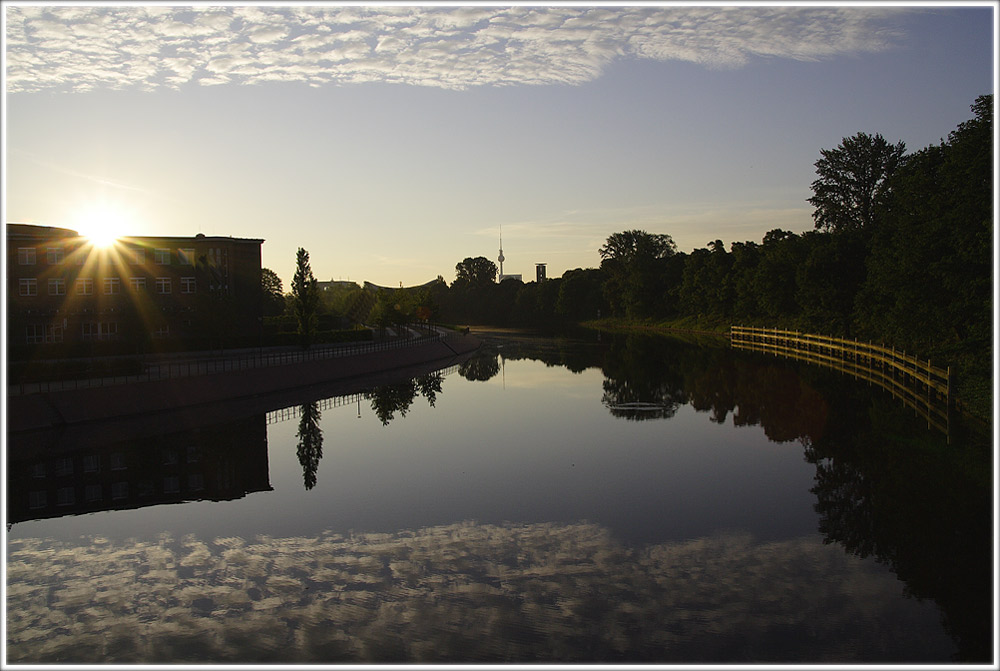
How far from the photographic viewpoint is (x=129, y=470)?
931 inches

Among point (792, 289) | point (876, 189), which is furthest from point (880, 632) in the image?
point (876, 189)

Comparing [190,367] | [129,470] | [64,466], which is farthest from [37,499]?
[190,367]

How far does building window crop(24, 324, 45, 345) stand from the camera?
6600 centimetres

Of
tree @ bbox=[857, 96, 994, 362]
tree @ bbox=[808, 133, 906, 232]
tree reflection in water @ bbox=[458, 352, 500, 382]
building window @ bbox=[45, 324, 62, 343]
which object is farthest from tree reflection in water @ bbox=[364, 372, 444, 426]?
tree @ bbox=[808, 133, 906, 232]

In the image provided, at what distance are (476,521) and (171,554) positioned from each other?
6609 millimetres

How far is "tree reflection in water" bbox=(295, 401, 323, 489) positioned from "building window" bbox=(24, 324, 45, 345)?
134 ft

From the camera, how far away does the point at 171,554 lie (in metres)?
15.8

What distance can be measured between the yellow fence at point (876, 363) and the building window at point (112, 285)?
60.2 m

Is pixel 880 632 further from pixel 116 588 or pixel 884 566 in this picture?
pixel 116 588

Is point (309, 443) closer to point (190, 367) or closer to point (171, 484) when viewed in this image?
point (171, 484)

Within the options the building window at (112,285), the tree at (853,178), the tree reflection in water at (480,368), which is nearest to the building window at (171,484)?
the tree reflection in water at (480,368)

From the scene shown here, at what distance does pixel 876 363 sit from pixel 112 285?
2520 inches

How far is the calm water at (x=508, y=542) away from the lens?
11.4 m

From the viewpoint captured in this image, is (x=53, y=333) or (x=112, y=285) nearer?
(x=53, y=333)
